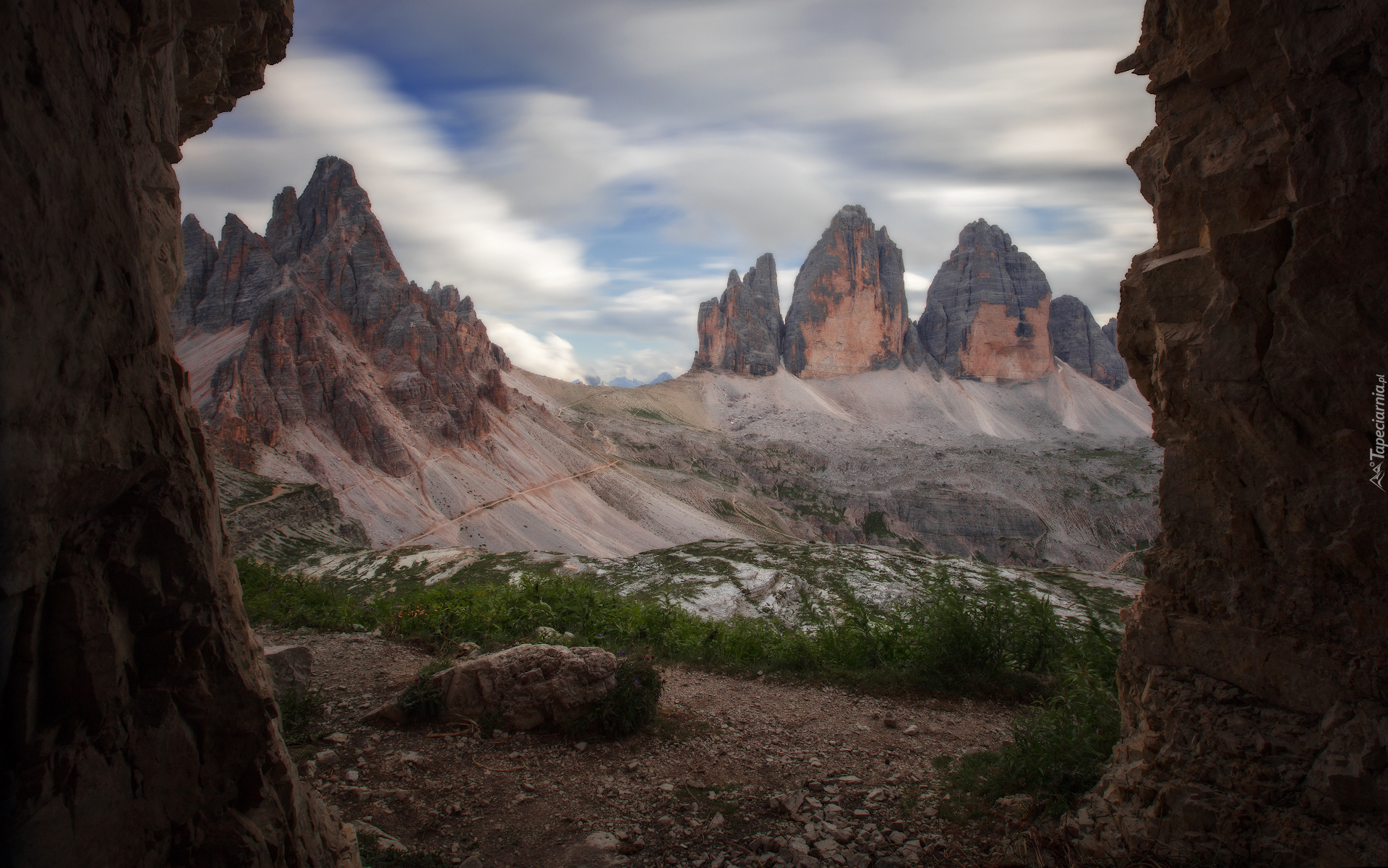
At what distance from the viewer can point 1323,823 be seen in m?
3.08

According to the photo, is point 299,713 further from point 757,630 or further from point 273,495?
point 273,495

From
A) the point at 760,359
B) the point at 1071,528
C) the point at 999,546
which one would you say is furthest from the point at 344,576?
the point at 760,359

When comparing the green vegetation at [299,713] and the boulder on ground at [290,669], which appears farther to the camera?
the boulder on ground at [290,669]

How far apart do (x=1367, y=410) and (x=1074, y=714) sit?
2.95 m

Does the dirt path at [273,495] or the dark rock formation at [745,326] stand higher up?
the dark rock formation at [745,326]

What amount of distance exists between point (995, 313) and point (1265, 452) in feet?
458

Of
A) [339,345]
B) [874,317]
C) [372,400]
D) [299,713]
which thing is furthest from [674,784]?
[874,317]

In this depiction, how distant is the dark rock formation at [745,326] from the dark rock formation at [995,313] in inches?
1401

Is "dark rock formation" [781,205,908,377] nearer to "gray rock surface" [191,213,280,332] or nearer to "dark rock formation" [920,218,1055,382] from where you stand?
"dark rock formation" [920,218,1055,382]

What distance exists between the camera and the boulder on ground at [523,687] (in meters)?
5.97

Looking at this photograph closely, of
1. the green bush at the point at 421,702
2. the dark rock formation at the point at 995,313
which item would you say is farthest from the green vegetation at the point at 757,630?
the dark rock formation at the point at 995,313

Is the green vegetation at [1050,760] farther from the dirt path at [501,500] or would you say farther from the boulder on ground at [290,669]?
the dirt path at [501,500]

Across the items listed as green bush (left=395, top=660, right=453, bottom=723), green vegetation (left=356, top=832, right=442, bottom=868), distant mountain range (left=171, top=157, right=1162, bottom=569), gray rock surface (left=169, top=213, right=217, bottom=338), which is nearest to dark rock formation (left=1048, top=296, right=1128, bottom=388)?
distant mountain range (left=171, top=157, right=1162, bottom=569)

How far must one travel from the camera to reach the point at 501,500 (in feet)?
157
